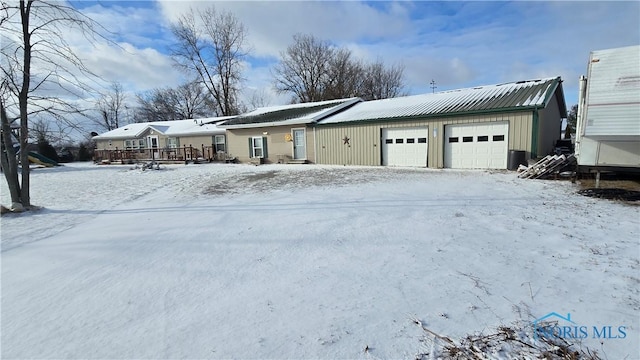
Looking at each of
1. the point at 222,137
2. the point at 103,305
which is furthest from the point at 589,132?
the point at 222,137

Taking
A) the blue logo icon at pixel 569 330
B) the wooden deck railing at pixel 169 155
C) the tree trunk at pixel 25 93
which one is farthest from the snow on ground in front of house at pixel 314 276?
the wooden deck railing at pixel 169 155

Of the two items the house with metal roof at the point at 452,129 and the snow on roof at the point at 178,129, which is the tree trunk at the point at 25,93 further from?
the snow on roof at the point at 178,129

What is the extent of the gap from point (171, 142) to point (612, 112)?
27.8 metres

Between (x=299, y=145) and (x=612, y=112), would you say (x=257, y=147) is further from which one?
(x=612, y=112)

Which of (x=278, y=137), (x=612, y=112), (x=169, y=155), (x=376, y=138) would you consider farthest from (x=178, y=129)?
(x=612, y=112)

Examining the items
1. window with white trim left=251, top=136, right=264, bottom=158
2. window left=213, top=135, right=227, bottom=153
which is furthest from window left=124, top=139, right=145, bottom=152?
window with white trim left=251, top=136, right=264, bottom=158

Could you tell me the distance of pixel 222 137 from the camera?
79.0ft

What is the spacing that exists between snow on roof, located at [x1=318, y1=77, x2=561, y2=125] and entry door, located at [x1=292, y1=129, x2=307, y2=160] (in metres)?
1.52

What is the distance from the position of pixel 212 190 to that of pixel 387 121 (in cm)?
906

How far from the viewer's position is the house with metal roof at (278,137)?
1852cm

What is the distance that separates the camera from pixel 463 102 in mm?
14164

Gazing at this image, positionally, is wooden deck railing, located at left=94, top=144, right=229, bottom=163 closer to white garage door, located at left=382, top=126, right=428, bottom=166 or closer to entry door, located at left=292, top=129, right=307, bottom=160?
entry door, located at left=292, top=129, right=307, bottom=160

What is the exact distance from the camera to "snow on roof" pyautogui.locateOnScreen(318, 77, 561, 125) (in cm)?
1244

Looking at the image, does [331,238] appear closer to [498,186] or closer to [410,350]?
[410,350]
